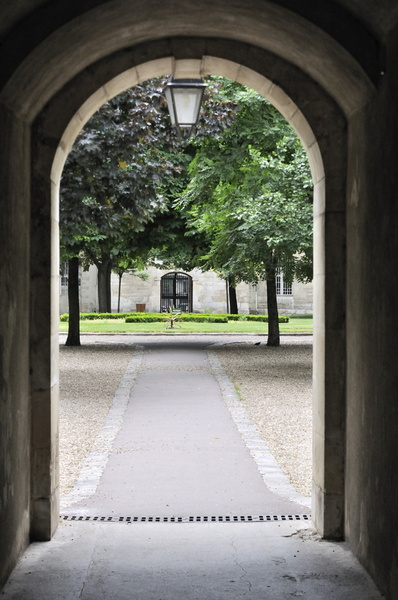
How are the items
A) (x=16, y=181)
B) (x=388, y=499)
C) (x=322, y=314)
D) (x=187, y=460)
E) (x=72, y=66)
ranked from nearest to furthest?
1. (x=388, y=499)
2. (x=16, y=181)
3. (x=72, y=66)
4. (x=322, y=314)
5. (x=187, y=460)

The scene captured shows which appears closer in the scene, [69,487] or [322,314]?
[322,314]

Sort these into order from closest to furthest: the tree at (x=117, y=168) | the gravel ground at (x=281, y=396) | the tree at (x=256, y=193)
Result: the gravel ground at (x=281, y=396) → the tree at (x=117, y=168) → the tree at (x=256, y=193)

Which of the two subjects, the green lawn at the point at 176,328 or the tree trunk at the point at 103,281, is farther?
the tree trunk at the point at 103,281

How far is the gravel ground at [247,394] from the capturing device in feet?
29.4

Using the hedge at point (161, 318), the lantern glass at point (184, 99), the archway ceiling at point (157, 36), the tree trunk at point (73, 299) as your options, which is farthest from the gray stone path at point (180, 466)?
the hedge at point (161, 318)

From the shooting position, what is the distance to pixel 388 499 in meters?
4.36

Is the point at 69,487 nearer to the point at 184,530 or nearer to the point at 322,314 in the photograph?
the point at 184,530

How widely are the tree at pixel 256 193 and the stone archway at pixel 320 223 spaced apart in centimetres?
1052

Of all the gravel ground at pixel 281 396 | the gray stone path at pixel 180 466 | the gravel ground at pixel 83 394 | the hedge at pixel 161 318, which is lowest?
the gravel ground at pixel 281 396

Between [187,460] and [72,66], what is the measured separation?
15.3 feet

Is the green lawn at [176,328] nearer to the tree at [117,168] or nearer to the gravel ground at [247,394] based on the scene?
the gravel ground at [247,394]

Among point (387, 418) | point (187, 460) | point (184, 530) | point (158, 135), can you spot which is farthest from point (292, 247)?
point (387, 418)

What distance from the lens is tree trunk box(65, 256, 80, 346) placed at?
23750 millimetres

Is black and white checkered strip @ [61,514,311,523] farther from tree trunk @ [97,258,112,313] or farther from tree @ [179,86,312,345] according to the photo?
tree trunk @ [97,258,112,313]
